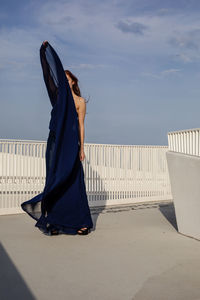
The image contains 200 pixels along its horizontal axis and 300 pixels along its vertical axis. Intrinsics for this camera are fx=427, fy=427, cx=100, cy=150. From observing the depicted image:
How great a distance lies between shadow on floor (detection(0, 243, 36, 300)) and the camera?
9.81 ft

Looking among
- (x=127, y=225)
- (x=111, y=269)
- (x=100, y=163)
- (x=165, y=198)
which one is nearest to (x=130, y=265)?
(x=111, y=269)

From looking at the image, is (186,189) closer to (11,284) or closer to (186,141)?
(186,141)

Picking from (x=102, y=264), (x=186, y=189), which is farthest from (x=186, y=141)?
(x=102, y=264)

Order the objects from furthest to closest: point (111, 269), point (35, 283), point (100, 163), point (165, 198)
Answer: point (165, 198), point (100, 163), point (111, 269), point (35, 283)

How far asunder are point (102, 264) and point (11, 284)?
969mm

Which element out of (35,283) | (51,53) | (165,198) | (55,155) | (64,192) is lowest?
(165,198)

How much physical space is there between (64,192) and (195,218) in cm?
167

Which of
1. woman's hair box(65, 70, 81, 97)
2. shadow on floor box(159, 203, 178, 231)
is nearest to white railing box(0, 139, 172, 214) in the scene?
shadow on floor box(159, 203, 178, 231)

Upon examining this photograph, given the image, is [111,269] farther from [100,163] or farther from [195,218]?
[100,163]

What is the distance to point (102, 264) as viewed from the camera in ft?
12.9

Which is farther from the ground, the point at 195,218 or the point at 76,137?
the point at 76,137

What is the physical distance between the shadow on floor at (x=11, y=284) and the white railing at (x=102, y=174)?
14.3 ft

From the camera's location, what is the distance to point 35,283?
332 cm

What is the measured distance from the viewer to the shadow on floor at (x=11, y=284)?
2.99 m
